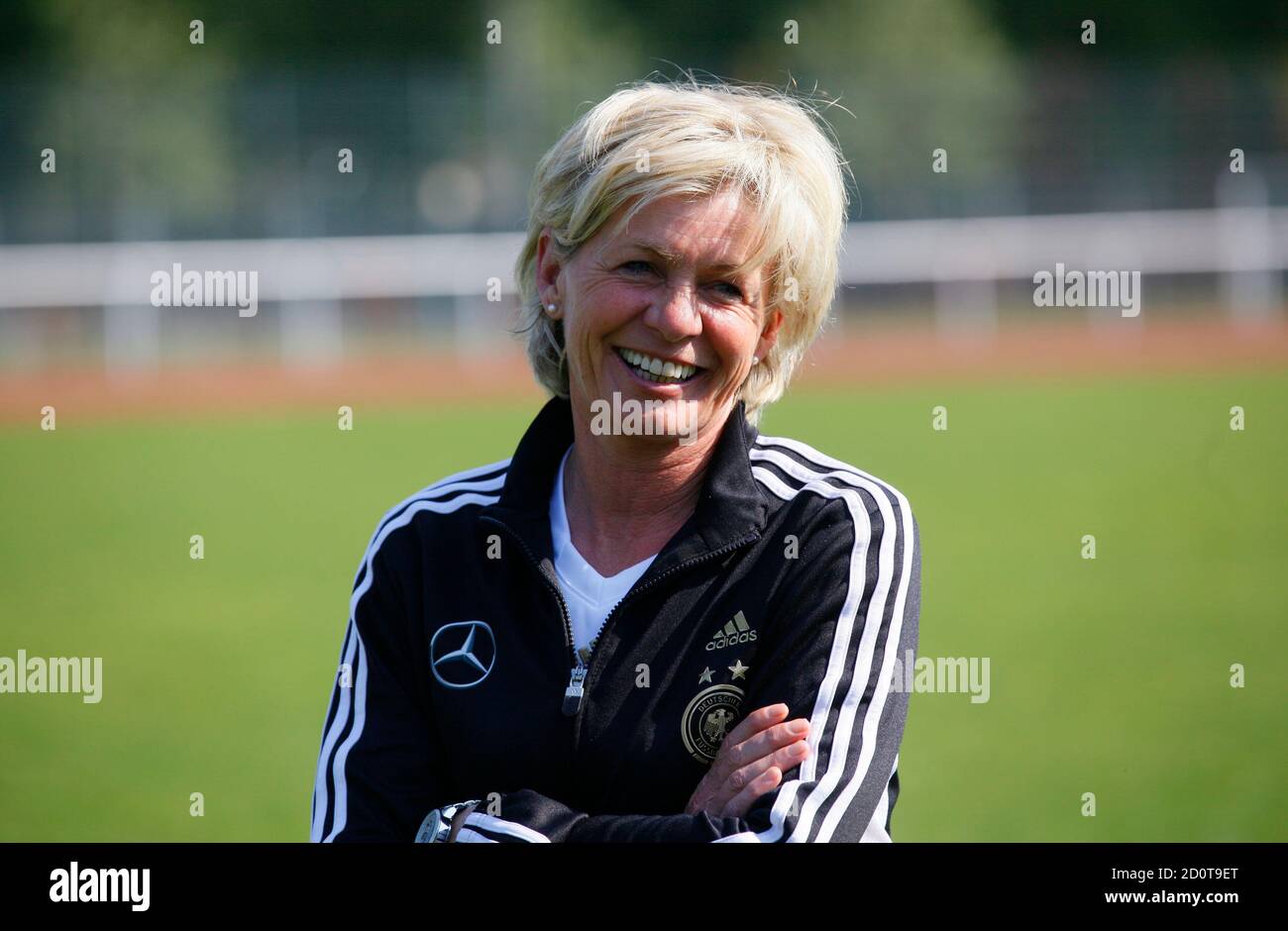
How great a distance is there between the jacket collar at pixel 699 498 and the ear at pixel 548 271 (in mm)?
194

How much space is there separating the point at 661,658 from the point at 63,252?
16327 mm

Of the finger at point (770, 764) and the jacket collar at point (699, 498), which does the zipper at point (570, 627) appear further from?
the finger at point (770, 764)

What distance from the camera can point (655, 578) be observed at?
7.41ft

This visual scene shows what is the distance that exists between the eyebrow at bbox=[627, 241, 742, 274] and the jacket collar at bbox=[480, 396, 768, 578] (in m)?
0.30

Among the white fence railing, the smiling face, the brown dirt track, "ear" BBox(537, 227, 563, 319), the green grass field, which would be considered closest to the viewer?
the smiling face

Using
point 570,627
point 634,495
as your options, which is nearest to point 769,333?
point 634,495

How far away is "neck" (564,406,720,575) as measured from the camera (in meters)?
2.40

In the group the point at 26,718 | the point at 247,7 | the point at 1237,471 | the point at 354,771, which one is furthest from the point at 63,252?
the point at 354,771

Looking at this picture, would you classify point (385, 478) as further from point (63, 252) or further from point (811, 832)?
point (811, 832)

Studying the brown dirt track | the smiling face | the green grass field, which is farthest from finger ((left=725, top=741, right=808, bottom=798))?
the brown dirt track

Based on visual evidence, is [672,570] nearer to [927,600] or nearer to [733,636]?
[733,636]

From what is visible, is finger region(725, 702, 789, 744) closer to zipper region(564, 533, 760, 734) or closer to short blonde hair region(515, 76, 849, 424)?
zipper region(564, 533, 760, 734)

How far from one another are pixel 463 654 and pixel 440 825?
287 mm

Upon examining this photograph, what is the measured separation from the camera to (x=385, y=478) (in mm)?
11219
